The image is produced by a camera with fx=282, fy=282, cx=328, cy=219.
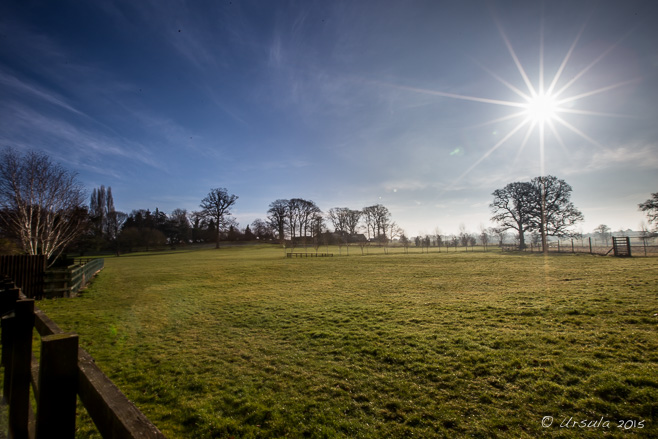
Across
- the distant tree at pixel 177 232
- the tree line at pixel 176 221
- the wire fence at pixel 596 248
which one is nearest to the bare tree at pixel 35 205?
the tree line at pixel 176 221

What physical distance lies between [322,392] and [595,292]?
1121 cm

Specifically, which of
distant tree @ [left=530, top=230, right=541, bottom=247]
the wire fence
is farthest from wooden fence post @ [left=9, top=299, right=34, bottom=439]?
distant tree @ [left=530, top=230, right=541, bottom=247]

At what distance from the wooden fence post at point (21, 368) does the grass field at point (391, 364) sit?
1.63 m

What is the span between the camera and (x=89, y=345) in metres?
6.70

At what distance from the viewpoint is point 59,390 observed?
1521 millimetres

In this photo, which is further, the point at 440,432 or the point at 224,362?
the point at 224,362

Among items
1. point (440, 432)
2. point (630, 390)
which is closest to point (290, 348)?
point (440, 432)

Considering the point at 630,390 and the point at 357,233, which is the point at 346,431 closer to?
the point at 630,390

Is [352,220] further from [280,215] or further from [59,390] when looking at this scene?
[59,390]

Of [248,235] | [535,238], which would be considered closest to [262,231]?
[248,235]

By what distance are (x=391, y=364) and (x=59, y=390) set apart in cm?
508

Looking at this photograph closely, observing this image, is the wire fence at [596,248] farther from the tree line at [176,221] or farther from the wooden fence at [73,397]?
the wooden fence at [73,397]

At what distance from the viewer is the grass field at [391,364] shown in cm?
374

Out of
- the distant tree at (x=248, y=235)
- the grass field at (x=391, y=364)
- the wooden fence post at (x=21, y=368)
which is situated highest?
the distant tree at (x=248, y=235)
